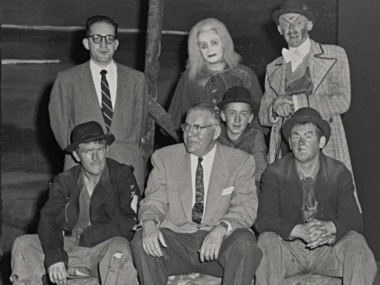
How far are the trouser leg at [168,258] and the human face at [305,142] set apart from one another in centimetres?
86

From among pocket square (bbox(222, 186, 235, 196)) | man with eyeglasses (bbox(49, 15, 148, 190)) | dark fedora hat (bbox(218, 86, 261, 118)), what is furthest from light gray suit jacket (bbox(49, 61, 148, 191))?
pocket square (bbox(222, 186, 235, 196))

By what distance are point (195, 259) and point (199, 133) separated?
2.74ft

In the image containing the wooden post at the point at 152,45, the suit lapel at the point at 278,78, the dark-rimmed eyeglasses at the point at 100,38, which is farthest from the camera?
the wooden post at the point at 152,45

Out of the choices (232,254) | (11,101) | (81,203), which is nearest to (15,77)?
(11,101)

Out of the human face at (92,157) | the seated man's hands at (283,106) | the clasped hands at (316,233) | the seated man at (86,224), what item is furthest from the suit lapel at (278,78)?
the human face at (92,157)

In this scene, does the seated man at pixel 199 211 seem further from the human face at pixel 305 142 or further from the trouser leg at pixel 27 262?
the trouser leg at pixel 27 262

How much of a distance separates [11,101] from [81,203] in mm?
3518

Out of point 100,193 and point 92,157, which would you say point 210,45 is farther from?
point 100,193

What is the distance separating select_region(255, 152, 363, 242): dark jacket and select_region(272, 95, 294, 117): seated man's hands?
458 millimetres

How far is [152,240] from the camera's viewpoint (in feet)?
16.1

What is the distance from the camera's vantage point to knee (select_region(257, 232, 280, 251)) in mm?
5047

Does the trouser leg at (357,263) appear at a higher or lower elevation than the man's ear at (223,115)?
lower

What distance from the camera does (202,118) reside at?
17.1ft

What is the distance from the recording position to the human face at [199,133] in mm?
5223
